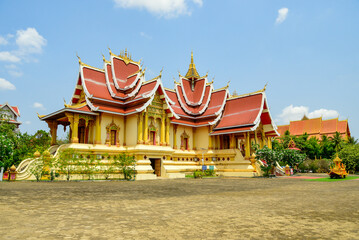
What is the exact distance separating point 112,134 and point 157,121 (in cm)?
405

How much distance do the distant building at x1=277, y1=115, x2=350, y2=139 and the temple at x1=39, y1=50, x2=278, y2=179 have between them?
32732 mm

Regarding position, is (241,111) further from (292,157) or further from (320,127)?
(320,127)

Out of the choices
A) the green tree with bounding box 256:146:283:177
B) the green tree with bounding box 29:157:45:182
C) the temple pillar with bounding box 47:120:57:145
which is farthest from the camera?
the green tree with bounding box 256:146:283:177

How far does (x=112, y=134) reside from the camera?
892 inches

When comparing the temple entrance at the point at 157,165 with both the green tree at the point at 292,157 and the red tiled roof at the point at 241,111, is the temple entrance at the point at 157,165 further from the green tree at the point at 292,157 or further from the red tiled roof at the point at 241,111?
the green tree at the point at 292,157

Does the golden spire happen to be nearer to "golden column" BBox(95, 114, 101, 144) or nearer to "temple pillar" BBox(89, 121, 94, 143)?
"golden column" BBox(95, 114, 101, 144)

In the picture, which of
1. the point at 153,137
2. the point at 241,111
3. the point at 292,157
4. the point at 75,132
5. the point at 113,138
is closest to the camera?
the point at 75,132

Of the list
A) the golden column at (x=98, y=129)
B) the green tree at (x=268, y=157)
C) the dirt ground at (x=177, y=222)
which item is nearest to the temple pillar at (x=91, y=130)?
the golden column at (x=98, y=129)

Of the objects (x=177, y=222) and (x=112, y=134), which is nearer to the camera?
(x=177, y=222)

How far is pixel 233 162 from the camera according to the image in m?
25.9

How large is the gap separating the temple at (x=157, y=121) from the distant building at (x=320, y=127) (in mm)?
32732

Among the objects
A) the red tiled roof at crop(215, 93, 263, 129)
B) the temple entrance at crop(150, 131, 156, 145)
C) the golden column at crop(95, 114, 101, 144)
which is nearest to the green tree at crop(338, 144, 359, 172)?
the red tiled roof at crop(215, 93, 263, 129)

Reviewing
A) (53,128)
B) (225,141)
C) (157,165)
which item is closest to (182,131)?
(225,141)

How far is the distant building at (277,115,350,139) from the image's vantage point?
56625 mm
